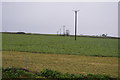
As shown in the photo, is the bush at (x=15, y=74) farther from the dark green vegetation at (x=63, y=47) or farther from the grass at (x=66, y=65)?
the dark green vegetation at (x=63, y=47)

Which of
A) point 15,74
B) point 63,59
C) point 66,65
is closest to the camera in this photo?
point 15,74

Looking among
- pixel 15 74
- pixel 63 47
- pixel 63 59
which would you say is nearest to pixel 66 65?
pixel 63 59

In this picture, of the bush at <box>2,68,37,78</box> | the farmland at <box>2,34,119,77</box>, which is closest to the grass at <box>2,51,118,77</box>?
the farmland at <box>2,34,119,77</box>

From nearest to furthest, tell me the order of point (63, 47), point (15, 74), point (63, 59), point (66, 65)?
point (15, 74) < point (66, 65) < point (63, 59) < point (63, 47)

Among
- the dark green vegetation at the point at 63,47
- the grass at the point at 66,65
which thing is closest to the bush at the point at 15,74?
the grass at the point at 66,65

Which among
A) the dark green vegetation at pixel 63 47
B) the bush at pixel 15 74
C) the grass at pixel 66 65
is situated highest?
the dark green vegetation at pixel 63 47

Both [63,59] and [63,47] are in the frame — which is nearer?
[63,59]

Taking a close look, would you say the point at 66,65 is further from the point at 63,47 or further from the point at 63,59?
the point at 63,47

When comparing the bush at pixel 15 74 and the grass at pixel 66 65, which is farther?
the grass at pixel 66 65

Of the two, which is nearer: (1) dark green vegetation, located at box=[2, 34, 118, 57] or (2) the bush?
(2) the bush

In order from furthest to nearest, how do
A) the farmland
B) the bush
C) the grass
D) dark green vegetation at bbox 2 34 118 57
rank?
dark green vegetation at bbox 2 34 118 57
the farmland
the grass
the bush

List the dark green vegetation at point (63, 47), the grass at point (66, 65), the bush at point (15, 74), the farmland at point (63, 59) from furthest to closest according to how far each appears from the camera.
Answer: the dark green vegetation at point (63, 47)
the farmland at point (63, 59)
the grass at point (66, 65)
the bush at point (15, 74)

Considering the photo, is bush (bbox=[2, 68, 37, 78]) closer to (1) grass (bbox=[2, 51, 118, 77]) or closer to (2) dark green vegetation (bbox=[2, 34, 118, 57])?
(1) grass (bbox=[2, 51, 118, 77])

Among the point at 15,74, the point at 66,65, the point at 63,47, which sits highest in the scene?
the point at 63,47
